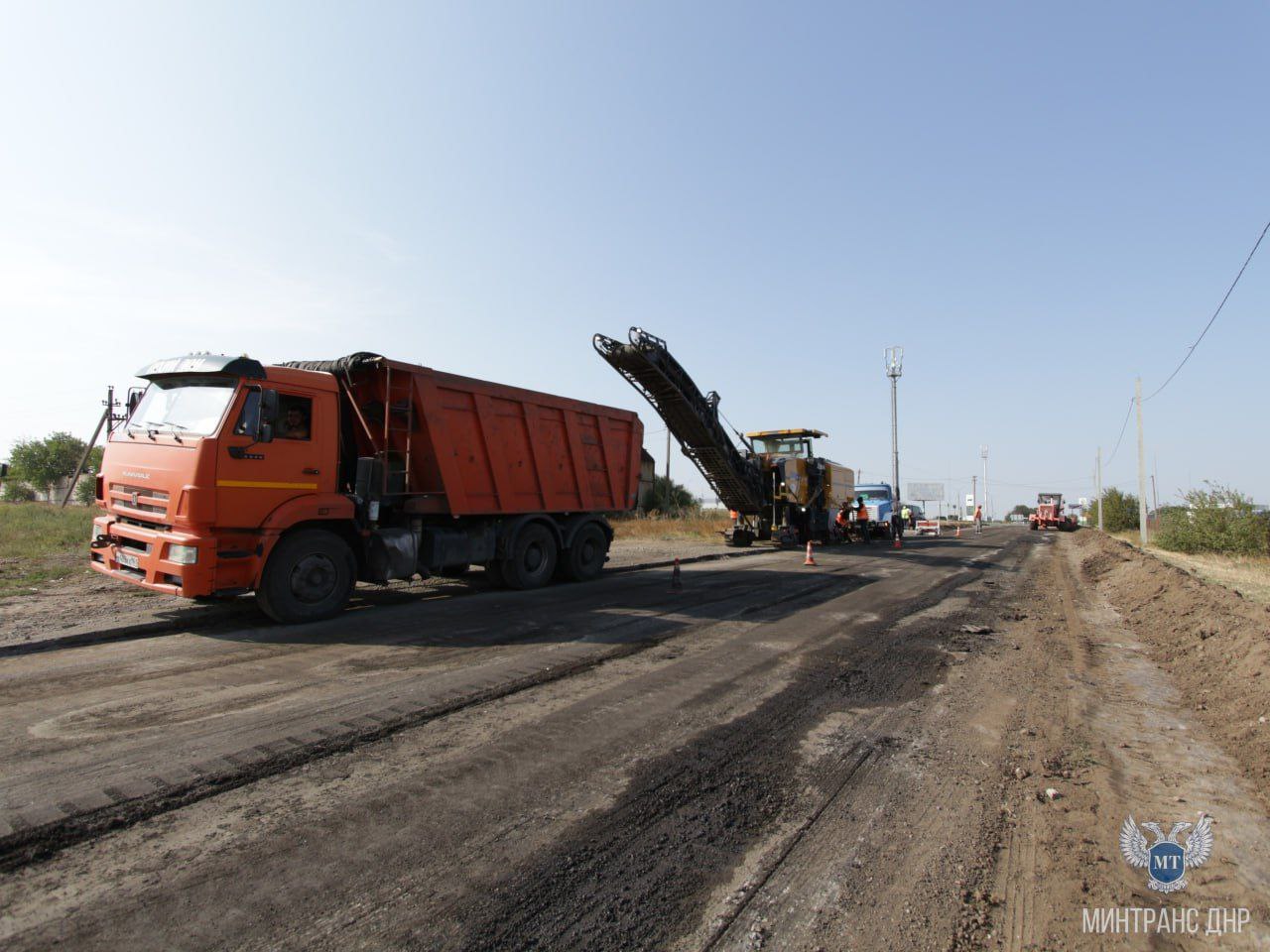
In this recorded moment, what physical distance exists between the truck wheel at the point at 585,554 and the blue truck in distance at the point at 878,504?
18.9m

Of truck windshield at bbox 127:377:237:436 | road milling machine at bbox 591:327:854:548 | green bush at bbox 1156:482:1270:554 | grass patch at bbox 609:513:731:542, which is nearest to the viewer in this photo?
truck windshield at bbox 127:377:237:436

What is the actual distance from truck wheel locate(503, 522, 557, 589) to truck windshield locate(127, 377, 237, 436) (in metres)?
4.52

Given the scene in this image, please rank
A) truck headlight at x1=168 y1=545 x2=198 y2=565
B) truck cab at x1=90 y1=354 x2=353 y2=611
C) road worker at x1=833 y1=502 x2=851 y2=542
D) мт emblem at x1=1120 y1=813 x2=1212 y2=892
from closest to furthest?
мт emblem at x1=1120 y1=813 x2=1212 y2=892, truck headlight at x1=168 y1=545 x2=198 y2=565, truck cab at x1=90 y1=354 x2=353 y2=611, road worker at x1=833 y1=502 x2=851 y2=542

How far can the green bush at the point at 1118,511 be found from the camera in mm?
47406

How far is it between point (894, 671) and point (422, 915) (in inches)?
183

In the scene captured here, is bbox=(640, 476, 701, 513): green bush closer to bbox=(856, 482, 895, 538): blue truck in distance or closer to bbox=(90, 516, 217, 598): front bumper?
bbox=(856, 482, 895, 538): blue truck in distance

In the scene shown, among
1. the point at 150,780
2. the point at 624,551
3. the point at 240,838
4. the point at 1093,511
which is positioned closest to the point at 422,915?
the point at 240,838

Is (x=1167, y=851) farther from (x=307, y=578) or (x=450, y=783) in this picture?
(x=307, y=578)

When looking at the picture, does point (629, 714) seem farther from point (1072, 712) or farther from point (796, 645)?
point (1072, 712)

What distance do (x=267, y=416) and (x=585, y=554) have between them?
612 cm

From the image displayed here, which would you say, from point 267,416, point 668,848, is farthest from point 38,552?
point 668,848

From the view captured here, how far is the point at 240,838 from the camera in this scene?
9.29 feet

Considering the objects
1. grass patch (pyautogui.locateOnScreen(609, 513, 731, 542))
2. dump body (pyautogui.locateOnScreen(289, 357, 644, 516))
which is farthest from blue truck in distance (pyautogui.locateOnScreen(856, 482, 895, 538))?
dump body (pyautogui.locateOnScreen(289, 357, 644, 516))

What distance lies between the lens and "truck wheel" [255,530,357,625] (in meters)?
7.23
